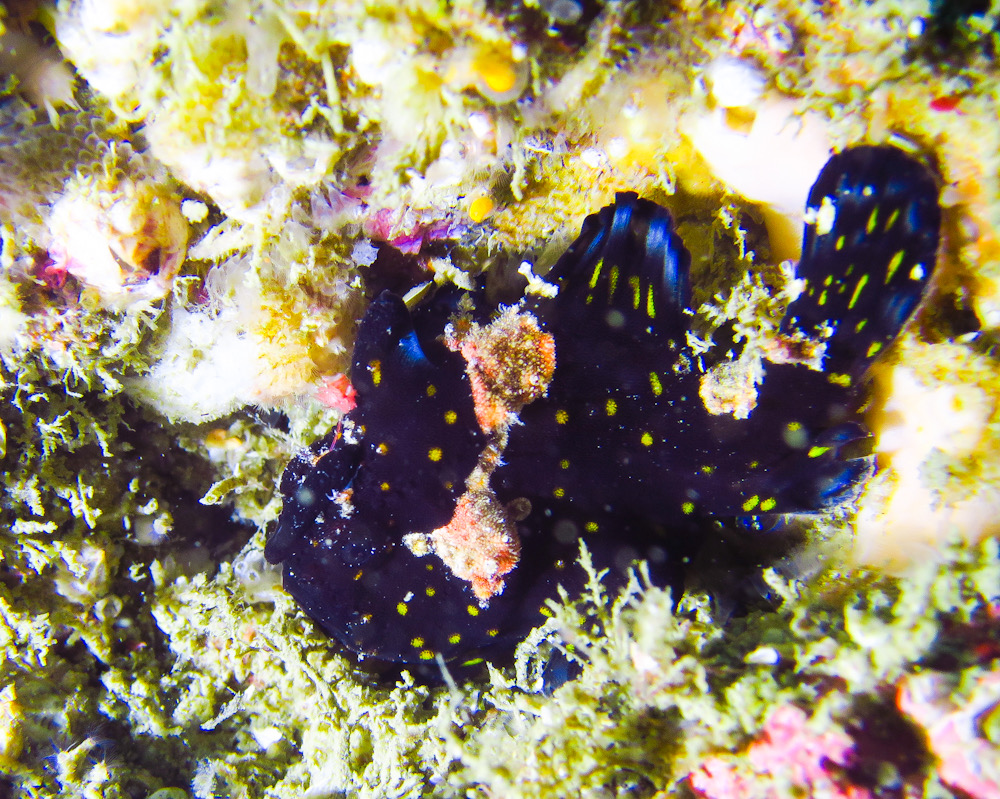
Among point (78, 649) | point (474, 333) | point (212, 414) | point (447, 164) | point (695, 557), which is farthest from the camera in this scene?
point (78, 649)

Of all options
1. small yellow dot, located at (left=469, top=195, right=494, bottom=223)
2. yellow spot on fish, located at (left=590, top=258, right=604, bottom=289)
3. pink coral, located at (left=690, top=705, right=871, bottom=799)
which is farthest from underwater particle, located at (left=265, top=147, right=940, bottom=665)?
pink coral, located at (left=690, top=705, right=871, bottom=799)

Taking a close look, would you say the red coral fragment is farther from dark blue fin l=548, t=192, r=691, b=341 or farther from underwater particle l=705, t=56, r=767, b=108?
underwater particle l=705, t=56, r=767, b=108

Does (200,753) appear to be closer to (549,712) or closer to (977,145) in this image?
(549,712)

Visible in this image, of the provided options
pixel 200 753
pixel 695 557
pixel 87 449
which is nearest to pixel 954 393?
pixel 695 557

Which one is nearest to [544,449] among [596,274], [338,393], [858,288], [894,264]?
[596,274]

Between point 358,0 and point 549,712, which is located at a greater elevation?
point 358,0

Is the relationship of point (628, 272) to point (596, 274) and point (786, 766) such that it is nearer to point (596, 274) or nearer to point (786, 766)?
point (596, 274)
